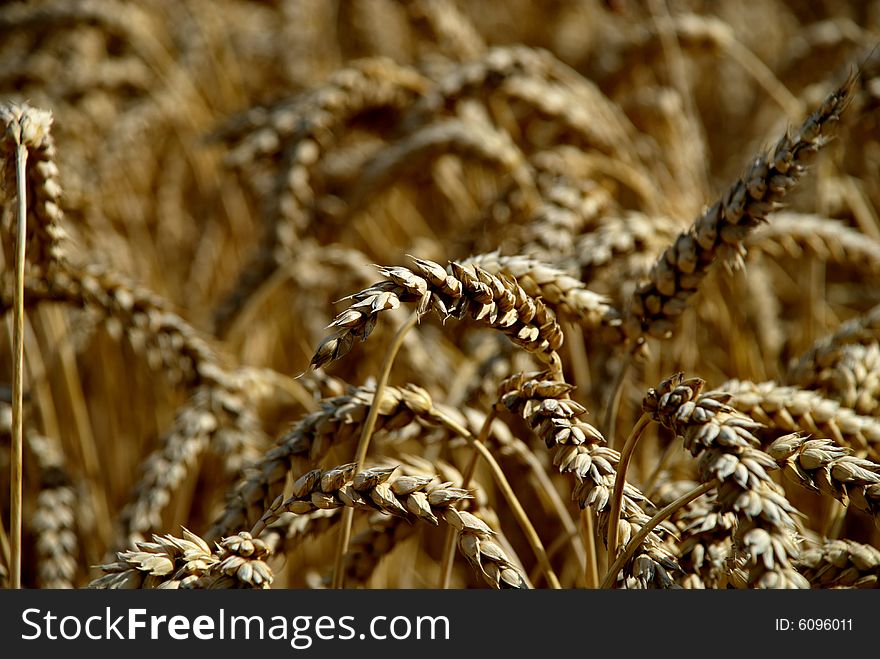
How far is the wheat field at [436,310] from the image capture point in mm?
1124

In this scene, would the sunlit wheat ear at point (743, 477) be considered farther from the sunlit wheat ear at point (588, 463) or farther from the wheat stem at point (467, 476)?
the wheat stem at point (467, 476)

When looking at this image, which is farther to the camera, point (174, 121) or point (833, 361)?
point (174, 121)

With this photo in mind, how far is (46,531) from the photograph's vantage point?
1829 mm

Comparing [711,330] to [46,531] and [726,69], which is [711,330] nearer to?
[46,531]

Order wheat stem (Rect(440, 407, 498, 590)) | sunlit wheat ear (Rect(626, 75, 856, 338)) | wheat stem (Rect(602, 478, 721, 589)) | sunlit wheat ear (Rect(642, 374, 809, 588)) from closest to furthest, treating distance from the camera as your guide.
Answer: sunlit wheat ear (Rect(642, 374, 809, 588)), wheat stem (Rect(602, 478, 721, 589)), sunlit wheat ear (Rect(626, 75, 856, 338)), wheat stem (Rect(440, 407, 498, 590))

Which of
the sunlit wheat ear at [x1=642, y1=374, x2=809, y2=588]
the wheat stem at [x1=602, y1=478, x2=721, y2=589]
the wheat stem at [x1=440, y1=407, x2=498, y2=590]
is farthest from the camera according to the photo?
the wheat stem at [x1=440, y1=407, x2=498, y2=590]

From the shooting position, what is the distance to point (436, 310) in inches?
46.0

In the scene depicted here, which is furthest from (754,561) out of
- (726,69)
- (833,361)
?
(726,69)

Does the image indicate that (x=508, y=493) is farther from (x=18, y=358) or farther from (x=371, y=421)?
(x=18, y=358)

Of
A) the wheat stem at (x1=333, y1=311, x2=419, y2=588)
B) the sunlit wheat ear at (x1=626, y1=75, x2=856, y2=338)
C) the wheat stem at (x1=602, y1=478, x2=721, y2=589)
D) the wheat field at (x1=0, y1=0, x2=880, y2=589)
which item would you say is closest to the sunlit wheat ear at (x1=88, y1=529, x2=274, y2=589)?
the wheat field at (x1=0, y1=0, x2=880, y2=589)

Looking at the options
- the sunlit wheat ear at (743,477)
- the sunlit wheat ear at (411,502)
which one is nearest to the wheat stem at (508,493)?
the sunlit wheat ear at (411,502)

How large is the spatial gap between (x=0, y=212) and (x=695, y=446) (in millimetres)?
1689

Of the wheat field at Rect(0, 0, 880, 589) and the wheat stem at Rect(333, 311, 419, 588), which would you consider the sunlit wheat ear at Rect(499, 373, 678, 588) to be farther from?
the wheat stem at Rect(333, 311, 419, 588)

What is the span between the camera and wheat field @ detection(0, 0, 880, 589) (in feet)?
3.69
